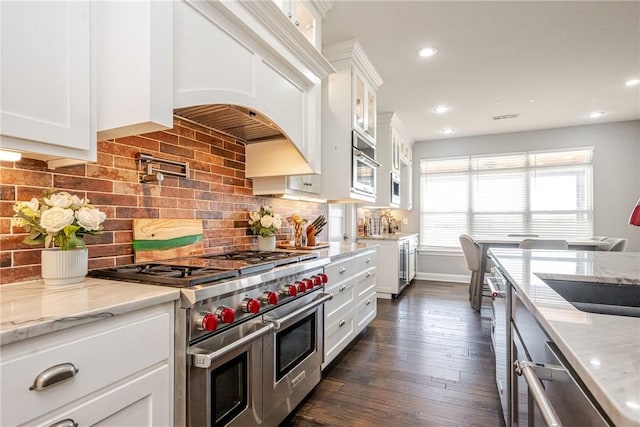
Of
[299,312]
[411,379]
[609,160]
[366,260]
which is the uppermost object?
[609,160]

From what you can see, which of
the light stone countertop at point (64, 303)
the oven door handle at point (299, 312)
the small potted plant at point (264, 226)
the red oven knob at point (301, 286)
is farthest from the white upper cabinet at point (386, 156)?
the light stone countertop at point (64, 303)

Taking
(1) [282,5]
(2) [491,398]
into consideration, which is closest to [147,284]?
(1) [282,5]

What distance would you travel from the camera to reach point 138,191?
1568 millimetres

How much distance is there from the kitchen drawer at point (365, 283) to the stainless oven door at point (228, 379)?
5.09 feet

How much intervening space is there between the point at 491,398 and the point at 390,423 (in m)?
0.75

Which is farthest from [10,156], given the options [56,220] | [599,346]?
[599,346]

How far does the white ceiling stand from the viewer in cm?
238

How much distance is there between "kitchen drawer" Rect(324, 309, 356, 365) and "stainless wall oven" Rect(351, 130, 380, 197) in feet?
3.82

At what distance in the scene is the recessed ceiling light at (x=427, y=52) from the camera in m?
2.90

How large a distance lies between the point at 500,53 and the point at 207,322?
3362mm

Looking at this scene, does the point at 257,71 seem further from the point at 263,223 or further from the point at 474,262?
the point at 474,262

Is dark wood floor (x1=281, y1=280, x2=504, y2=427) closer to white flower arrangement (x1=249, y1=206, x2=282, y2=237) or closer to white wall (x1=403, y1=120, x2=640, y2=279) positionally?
white flower arrangement (x1=249, y1=206, x2=282, y2=237)

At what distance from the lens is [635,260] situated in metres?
1.72

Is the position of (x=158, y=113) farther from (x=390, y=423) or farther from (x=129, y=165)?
(x=390, y=423)
